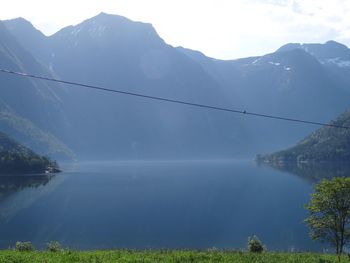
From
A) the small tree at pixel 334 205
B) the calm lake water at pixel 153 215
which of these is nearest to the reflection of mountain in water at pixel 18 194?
the calm lake water at pixel 153 215

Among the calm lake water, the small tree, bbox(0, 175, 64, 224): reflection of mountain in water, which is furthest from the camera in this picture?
bbox(0, 175, 64, 224): reflection of mountain in water

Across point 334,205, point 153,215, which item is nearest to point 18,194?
point 153,215

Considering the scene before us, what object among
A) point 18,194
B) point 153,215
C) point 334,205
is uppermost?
point 18,194

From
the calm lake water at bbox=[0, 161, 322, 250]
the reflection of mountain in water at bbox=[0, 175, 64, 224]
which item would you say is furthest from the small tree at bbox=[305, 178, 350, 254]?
the reflection of mountain in water at bbox=[0, 175, 64, 224]

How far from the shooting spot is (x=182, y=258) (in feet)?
108

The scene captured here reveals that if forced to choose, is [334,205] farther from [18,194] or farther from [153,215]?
[18,194]

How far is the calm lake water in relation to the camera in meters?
85.1

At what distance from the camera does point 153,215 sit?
116188 mm

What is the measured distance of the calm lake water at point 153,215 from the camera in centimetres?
8512

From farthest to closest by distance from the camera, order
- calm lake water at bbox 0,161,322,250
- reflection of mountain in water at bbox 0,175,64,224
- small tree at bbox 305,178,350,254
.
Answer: reflection of mountain in water at bbox 0,175,64,224
calm lake water at bbox 0,161,322,250
small tree at bbox 305,178,350,254

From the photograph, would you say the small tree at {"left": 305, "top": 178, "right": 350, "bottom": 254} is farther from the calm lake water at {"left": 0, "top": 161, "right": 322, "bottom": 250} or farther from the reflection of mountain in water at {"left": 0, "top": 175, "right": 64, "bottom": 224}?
the reflection of mountain in water at {"left": 0, "top": 175, "right": 64, "bottom": 224}

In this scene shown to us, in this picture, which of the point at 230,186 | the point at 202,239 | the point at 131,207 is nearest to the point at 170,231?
the point at 202,239

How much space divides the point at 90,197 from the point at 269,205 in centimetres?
5750

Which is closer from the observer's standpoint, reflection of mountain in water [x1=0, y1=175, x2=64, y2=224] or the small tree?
the small tree
